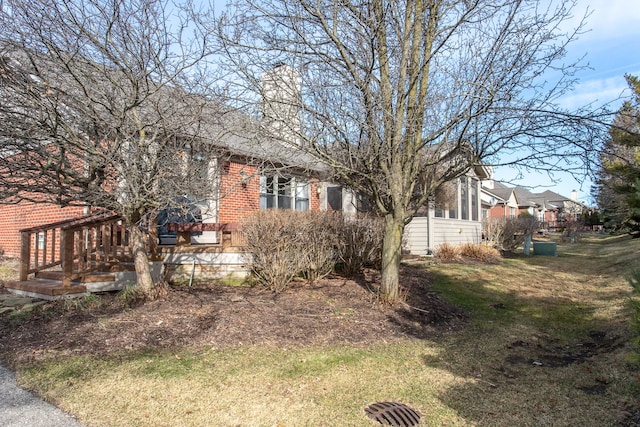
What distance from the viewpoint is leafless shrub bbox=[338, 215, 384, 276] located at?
29.8 ft

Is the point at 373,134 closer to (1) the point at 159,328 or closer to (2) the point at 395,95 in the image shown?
(2) the point at 395,95

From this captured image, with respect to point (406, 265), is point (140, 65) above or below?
above

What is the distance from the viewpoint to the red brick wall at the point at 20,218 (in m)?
10.5

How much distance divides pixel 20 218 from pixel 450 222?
13880 millimetres

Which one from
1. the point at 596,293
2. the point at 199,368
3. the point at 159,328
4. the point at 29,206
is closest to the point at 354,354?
the point at 199,368

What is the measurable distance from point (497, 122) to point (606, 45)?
2.73m

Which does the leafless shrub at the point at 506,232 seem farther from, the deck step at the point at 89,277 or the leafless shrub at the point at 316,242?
the deck step at the point at 89,277

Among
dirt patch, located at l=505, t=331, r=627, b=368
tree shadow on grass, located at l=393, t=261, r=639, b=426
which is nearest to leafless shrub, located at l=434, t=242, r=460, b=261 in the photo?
tree shadow on grass, located at l=393, t=261, r=639, b=426

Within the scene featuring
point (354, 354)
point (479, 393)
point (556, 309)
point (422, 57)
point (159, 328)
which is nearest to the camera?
point (479, 393)

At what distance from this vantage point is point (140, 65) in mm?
5266

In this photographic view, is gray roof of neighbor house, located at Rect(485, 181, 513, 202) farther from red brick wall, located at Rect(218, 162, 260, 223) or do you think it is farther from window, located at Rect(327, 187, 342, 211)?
red brick wall, located at Rect(218, 162, 260, 223)

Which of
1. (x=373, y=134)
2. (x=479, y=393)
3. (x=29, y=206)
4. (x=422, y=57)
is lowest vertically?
(x=479, y=393)

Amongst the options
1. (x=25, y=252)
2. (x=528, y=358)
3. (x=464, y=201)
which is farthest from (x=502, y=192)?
(x=25, y=252)

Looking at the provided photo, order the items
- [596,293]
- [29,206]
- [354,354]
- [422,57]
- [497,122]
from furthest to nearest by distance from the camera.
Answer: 1. [29,206]
2. [596,293]
3. [422,57]
4. [497,122]
5. [354,354]
